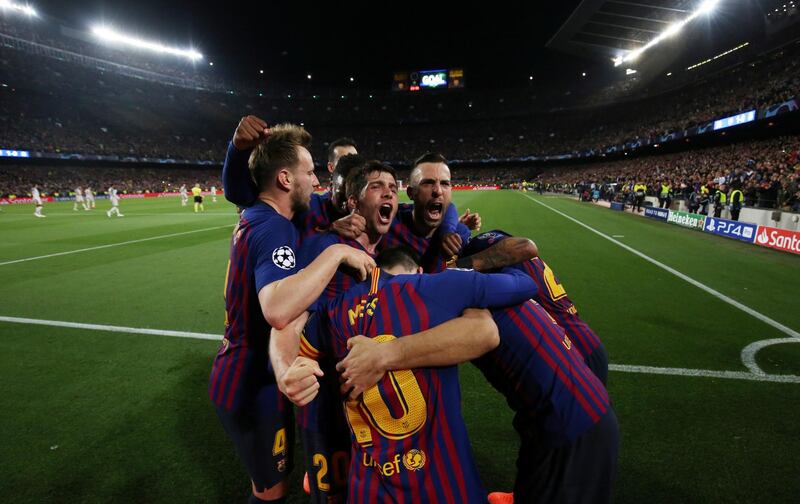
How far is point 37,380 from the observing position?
14.3ft

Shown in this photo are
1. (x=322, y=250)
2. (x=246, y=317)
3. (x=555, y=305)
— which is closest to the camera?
(x=246, y=317)

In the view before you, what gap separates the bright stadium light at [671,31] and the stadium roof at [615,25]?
1.58 feet

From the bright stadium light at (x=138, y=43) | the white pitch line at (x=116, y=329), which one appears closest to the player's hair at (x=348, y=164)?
the white pitch line at (x=116, y=329)

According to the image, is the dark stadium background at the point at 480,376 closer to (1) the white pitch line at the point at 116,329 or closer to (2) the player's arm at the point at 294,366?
(1) the white pitch line at the point at 116,329

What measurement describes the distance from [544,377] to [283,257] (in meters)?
1.37

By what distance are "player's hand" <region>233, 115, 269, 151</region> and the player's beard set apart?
387 millimetres

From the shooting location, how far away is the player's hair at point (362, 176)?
294 centimetres

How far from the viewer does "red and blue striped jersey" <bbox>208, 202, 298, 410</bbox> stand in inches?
82.0

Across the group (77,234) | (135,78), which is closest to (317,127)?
(135,78)

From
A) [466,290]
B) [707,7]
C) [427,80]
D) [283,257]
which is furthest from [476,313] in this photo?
[427,80]

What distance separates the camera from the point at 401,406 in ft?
5.15

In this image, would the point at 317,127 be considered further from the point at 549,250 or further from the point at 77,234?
the point at 549,250

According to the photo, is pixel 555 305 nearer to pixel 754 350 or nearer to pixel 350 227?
pixel 350 227

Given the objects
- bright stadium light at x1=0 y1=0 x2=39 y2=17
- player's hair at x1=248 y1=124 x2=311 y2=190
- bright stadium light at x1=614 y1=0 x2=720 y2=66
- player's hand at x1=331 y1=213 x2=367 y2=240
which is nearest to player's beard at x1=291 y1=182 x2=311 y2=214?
player's hair at x1=248 y1=124 x2=311 y2=190
